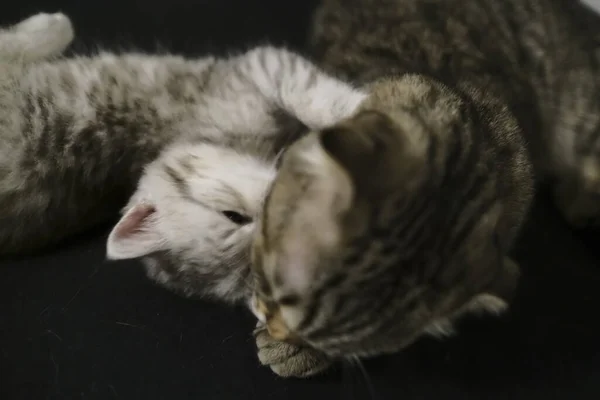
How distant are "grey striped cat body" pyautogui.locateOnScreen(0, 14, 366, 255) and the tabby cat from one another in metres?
0.23

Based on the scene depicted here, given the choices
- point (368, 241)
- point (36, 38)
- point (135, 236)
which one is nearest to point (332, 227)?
point (368, 241)

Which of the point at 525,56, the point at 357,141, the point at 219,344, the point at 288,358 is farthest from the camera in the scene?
the point at 525,56

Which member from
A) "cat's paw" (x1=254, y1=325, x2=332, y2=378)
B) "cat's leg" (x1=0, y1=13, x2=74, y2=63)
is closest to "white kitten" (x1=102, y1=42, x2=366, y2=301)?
"cat's paw" (x1=254, y1=325, x2=332, y2=378)

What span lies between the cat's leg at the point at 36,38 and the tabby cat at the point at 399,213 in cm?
81

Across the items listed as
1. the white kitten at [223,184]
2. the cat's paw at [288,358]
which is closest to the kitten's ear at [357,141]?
the white kitten at [223,184]

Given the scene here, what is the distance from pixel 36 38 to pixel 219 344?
88cm

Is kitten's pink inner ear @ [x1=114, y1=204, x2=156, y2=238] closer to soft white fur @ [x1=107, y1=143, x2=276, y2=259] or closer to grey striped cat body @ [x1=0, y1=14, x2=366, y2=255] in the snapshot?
soft white fur @ [x1=107, y1=143, x2=276, y2=259]

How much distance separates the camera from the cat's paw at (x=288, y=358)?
1.07 m

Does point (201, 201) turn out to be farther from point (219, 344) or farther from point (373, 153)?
point (373, 153)

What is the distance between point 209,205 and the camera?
45.8 inches

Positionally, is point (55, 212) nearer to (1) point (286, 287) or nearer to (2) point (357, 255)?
(1) point (286, 287)

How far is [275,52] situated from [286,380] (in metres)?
0.75

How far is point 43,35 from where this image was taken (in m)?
1.46

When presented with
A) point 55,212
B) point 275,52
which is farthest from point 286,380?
point 275,52
